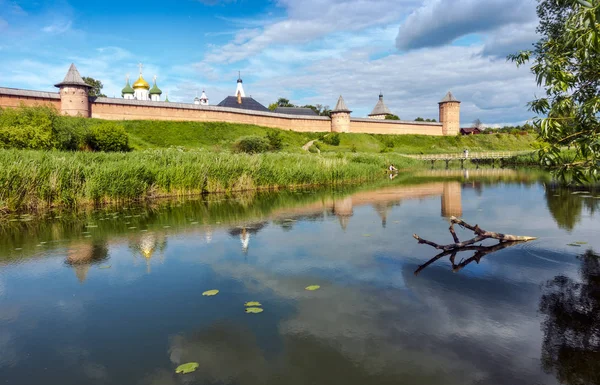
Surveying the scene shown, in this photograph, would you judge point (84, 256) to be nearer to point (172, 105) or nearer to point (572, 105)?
point (572, 105)

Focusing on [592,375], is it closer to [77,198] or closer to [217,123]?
[77,198]

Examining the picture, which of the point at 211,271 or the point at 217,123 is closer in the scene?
the point at 211,271

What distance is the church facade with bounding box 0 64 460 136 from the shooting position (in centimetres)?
3497

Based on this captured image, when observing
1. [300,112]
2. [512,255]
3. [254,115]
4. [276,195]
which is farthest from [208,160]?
[300,112]

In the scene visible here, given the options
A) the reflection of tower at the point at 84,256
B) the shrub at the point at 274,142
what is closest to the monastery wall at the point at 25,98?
the shrub at the point at 274,142

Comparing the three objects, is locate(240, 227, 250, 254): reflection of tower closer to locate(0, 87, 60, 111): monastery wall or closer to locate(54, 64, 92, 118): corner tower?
locate(0, 87, 60, 111): monastery wall

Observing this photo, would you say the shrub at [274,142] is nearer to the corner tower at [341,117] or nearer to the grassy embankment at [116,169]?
the grassy embankment at [116,169]

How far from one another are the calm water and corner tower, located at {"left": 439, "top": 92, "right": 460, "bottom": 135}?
175ft

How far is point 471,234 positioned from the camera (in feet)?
24.5

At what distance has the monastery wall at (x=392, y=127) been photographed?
52.7 meters

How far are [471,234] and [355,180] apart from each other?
12408mm

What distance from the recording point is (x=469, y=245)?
622 centimetres

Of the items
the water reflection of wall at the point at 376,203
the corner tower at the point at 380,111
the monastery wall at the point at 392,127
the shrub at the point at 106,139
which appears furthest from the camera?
the corner tower at the point at 380,111

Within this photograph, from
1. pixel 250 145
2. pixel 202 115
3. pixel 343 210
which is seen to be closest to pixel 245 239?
pixel 343 210
